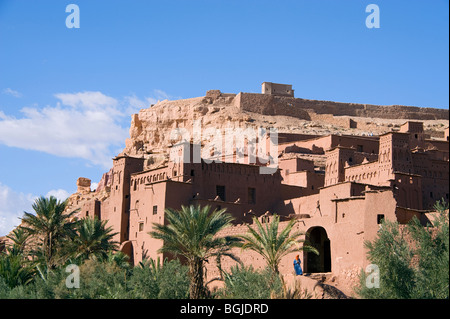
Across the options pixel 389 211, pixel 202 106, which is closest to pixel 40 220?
pixel 389 211

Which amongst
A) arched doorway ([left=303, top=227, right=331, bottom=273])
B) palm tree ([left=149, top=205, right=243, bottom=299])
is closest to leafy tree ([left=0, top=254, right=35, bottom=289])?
palm tree ([left=149, top=205, right=243, bottom=299])

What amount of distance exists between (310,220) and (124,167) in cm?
1622

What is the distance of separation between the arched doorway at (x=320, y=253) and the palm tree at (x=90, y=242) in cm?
955

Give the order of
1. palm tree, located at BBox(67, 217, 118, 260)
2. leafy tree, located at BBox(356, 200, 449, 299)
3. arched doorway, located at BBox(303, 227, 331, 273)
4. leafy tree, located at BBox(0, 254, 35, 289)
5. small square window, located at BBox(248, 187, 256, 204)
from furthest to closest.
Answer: small square window, located at BBox(248, 187, 256, 204) → palm tree, located at BBox(67, 217, 118, 260) → arched doorway, located at BBox(303, 227, 331, 273) → leafy tree, located at BBox(0, 254, 35, 289) → leafy tree, located at BBox(356, 200, 449, 299)

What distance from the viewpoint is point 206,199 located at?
3734 centimetres

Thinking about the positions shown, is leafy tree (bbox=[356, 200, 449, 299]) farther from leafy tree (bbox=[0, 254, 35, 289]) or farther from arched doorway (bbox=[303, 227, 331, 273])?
leafy tree (bbox=[0, 254, 35, 289])

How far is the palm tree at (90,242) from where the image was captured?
113 feet

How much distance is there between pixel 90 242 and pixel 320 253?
430 inches

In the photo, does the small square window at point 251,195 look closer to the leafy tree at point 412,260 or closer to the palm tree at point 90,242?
the palm tree at point 90,242

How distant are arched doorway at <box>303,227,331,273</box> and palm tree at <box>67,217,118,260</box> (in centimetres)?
955

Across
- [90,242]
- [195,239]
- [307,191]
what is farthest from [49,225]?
[307,191]

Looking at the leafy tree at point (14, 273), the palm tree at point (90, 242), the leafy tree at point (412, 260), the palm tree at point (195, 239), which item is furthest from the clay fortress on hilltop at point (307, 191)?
the leafy tree at point (14, 273)

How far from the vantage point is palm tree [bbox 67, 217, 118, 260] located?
34562 millimetres

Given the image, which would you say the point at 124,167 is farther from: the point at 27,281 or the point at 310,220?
the point at 310,220
